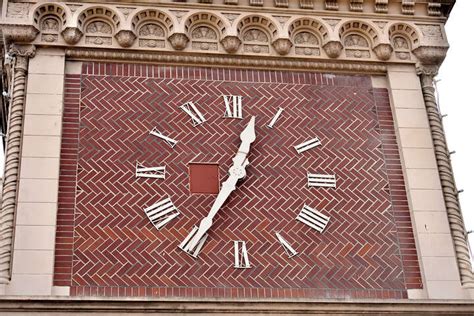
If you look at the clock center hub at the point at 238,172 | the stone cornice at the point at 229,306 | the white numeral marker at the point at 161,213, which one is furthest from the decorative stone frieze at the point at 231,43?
the stone cornice at the point at 229,306

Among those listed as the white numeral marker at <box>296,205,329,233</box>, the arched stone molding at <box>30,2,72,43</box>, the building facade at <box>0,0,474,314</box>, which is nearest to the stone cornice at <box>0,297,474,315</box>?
the building facade at <box>0,0,474,314</box>

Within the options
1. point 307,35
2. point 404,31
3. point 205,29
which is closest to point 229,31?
point 205,29

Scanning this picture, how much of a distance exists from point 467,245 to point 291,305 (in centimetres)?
328

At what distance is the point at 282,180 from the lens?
1402cm

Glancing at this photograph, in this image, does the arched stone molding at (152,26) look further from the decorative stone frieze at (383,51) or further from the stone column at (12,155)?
the decorative stone frieze at (383,51)

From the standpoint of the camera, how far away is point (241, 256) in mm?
13188

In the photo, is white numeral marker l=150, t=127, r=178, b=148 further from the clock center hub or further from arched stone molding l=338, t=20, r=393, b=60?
arched stone molding l=338, t=20, r=393, b=60

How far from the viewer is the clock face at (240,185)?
1299 cm

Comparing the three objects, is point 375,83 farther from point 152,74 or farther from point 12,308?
point 12,308

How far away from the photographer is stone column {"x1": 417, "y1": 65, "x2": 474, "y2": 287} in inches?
535

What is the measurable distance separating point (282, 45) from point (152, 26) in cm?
226

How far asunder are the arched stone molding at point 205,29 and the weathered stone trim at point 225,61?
0.25 metres

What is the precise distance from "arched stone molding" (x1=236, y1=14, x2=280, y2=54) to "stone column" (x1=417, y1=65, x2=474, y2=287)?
2635 mm

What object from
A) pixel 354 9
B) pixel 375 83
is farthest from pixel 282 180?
pixel 354 9
